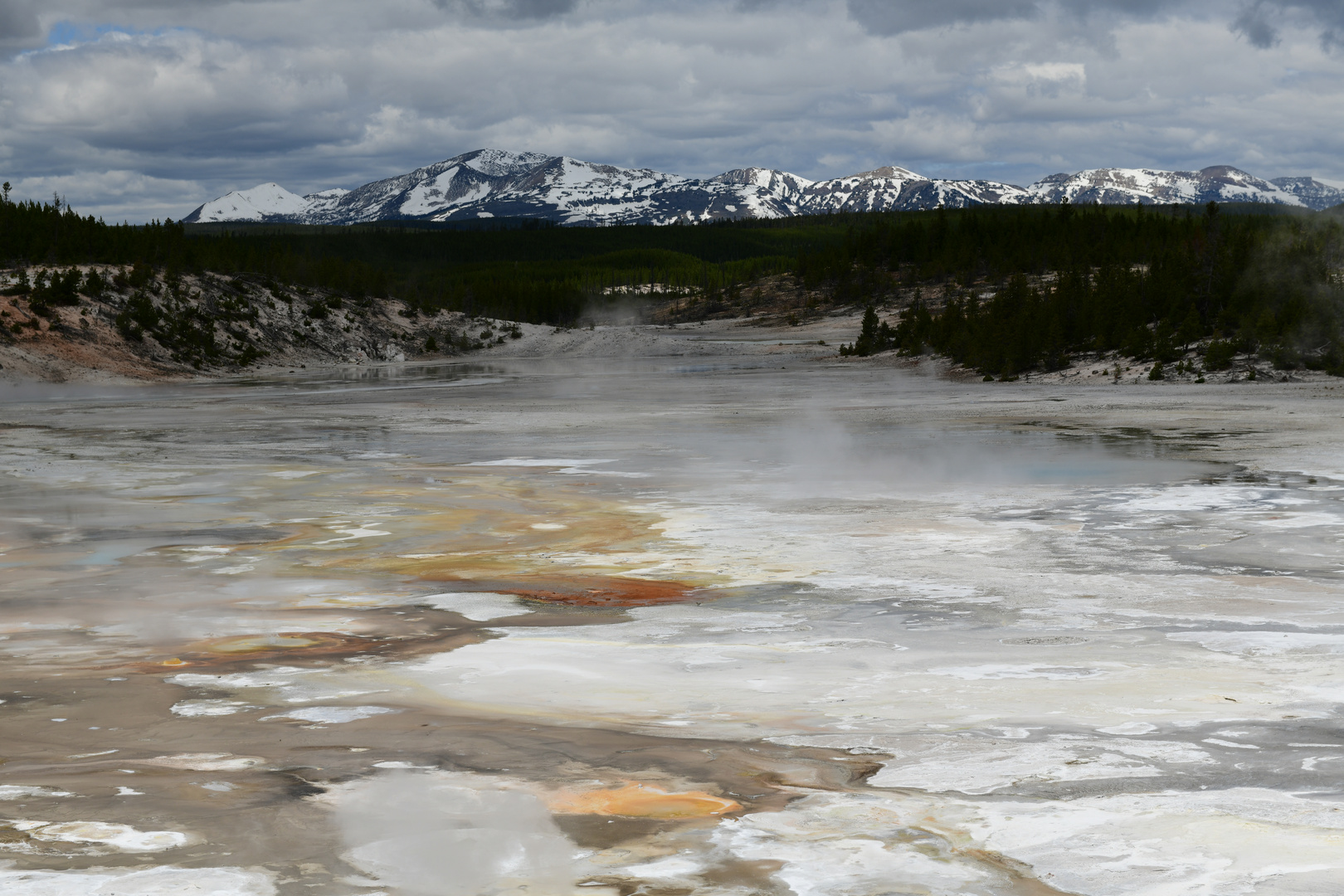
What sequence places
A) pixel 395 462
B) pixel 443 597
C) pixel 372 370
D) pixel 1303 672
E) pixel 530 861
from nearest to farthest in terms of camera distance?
pixel 530 861
pixel 1303 672
pixel 443 597
pixel 395 462
pixel 372 370

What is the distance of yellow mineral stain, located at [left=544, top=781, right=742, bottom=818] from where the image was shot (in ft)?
16.9

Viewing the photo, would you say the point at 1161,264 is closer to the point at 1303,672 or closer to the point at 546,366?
the point at 546,366

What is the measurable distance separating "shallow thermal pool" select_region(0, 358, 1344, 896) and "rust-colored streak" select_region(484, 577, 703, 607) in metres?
0.05

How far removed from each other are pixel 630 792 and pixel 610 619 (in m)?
3.80

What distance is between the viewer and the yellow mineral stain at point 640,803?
5.15m

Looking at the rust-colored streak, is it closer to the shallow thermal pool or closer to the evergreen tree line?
the shallow thermal pool

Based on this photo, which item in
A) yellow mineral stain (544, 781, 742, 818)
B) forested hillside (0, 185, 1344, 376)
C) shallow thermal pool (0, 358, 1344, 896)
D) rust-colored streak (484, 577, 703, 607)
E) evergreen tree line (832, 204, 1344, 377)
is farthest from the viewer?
forested hillside (0, 185, 1344, 376)

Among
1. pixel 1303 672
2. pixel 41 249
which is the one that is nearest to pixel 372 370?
pixel 41 249

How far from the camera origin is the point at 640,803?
5270 millimetres

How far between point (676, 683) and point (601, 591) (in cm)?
286

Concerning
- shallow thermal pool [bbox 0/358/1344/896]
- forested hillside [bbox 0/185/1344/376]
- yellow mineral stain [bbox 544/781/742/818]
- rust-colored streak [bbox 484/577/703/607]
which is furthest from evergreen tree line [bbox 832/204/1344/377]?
yellow mineral stain [bbox 544/781/742/818]

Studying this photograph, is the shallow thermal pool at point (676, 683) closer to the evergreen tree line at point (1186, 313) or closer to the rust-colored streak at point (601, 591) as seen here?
the rust-colored streak at point (601, 591)

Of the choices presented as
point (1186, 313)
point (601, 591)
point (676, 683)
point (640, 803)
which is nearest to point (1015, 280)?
point (1186, 313)

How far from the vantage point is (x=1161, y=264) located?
5081 cm
